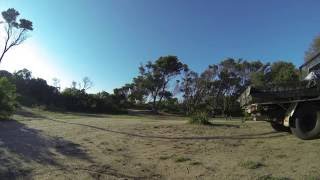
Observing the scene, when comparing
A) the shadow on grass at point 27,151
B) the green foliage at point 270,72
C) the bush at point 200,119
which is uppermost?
the green foliage at point 270,72

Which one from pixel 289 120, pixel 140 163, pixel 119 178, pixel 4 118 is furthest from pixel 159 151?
pixel 4 118

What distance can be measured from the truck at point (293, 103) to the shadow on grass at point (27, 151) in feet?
19.0

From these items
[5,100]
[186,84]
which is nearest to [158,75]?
[186,84]

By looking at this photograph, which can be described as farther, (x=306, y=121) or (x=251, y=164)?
(x=306, y=121)

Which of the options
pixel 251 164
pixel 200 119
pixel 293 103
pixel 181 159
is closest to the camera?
pixel 251 164

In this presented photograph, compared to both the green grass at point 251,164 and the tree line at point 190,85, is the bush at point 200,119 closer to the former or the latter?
the green grass at point 251,164

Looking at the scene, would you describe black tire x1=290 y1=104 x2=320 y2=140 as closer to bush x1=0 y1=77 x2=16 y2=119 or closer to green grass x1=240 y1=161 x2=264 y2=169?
green grass x1=240 y1=161 x2=264 y2=169

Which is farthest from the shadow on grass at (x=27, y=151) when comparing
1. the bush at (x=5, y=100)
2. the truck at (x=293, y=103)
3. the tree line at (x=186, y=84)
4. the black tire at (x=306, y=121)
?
the tree line at (x=186, y=84)

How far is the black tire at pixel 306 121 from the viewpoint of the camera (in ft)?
40.0

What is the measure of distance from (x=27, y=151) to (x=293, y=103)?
7.67 metres

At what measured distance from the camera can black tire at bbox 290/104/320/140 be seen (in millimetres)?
12188

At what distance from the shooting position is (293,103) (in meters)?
12.8

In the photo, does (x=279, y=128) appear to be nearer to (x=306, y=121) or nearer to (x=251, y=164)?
(x=306, y=121)

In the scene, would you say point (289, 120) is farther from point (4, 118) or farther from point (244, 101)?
point (4, 118)
